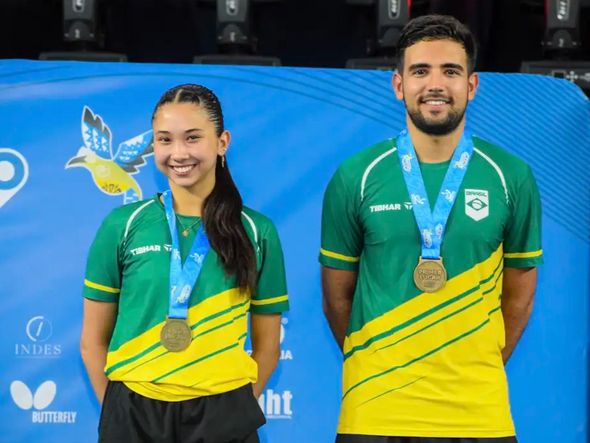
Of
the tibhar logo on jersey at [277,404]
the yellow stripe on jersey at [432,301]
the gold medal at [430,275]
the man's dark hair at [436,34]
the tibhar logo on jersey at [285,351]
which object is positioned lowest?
the tibhar logo on jersey at [277,404]

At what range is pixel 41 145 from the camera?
3.77 m

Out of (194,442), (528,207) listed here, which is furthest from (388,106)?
(194,442)

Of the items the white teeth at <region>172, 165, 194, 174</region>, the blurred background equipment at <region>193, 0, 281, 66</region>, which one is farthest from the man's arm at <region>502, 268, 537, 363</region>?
the blurred background equipment at <region>193, 0, 281, 66</region>

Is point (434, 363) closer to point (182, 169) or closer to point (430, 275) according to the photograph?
point (430, 275)

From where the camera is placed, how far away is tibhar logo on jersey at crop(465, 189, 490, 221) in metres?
2.71

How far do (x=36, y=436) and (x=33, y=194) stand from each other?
0.92m

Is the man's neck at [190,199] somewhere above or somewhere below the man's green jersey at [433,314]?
above

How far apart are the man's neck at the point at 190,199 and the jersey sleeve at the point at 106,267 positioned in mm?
189

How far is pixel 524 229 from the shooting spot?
9.13 ft

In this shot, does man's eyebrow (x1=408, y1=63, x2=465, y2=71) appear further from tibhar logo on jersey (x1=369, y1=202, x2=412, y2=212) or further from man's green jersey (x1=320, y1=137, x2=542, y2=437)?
tibhar logo on jersey (x1=369, y1=202, x2=412, y2=212)

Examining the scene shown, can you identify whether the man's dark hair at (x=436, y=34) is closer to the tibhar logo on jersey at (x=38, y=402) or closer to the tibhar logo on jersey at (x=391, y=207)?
the tibhar logo on jersey at (x=391, y=207)

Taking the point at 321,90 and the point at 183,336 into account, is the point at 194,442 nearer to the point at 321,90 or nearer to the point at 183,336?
the point at 183,336

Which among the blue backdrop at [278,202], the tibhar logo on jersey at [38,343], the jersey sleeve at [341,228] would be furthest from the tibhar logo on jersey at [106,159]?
the jersey sleeve at [341,228]

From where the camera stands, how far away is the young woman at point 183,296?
2625 millimetres
